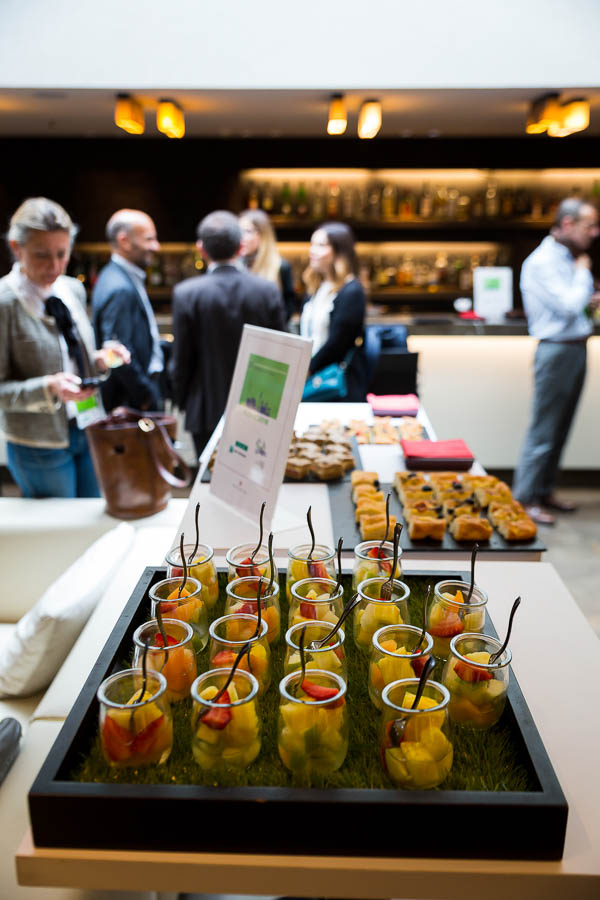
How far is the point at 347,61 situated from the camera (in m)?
4.27

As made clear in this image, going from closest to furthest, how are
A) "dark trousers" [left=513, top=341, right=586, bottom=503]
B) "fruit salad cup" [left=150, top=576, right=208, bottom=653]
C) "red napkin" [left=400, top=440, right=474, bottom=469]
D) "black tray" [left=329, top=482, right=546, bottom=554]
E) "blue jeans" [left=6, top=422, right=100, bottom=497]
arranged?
1. "fruit salad cup" [left=150, top=576, right=208, bottom=653]
2. "black tray" [left=329, top=482, right=546, bottom=554]
3. "red napkin" [left=400, top=440, right=474, bottom=469]
4. "blue jeans" [left=6, top=422, right=100, bottom=497]
5. "dark trousers" [left=513, top=341, right=586, bottom=503]

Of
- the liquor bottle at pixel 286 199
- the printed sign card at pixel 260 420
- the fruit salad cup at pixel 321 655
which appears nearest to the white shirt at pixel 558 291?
the printed sign card at pixel 260 420

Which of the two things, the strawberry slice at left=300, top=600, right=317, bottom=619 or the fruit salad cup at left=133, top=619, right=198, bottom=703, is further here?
the strawberry slice at left=300, top=600, right=317, bottom=619

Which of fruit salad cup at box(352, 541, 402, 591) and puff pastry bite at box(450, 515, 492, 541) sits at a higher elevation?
fruit salad cup at box(352, 541, 402, 591)

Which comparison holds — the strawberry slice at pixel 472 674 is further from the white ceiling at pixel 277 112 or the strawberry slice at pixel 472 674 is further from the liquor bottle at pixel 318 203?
the liquor bottle at pixel 318 203

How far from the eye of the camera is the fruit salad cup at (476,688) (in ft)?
3.47

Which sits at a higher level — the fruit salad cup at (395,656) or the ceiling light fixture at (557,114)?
the ceiling light fixture at (557,114)

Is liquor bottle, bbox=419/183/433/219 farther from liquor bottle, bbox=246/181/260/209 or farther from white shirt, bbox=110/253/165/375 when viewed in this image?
white shirt, bbox=110/253/165/375

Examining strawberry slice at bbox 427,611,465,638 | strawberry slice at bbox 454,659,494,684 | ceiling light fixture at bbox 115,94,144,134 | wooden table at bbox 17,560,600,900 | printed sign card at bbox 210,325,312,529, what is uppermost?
ceiling light fixture at bbox 115,94,144,134

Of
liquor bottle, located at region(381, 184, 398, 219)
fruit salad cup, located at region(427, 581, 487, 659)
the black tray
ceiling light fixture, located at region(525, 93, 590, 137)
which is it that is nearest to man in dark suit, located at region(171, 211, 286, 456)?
the black tray

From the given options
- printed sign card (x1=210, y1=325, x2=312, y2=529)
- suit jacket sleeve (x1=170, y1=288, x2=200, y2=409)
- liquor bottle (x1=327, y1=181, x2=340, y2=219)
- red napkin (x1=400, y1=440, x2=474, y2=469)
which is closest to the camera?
printed sign card (x1=210, y1=325, x2=312, y2=529)

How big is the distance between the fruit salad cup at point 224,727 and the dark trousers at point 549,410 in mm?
3690

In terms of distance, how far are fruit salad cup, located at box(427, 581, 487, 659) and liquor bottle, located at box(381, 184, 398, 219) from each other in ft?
20.4

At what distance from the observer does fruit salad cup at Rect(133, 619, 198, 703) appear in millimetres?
1078
